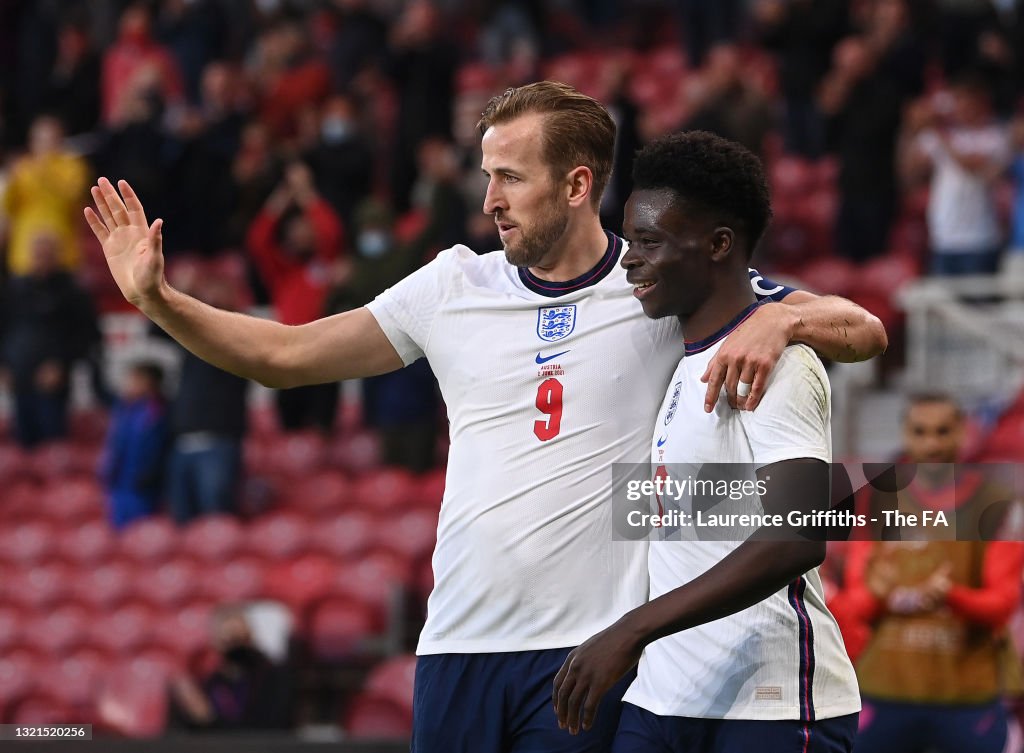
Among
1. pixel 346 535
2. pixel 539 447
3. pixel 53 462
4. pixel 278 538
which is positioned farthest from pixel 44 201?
pixel 539 447

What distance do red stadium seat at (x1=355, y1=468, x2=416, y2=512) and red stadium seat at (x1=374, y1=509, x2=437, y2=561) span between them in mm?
170

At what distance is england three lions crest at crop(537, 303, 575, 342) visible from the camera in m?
3.95

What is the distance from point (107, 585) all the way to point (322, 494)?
1.63 m

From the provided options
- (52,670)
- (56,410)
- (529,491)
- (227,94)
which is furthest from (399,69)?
(529,491)

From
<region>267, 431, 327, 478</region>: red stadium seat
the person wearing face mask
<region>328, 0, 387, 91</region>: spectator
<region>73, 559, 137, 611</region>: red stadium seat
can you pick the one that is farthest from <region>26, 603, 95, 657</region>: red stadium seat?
<region>328, 0, 387, 91</region>: spectator

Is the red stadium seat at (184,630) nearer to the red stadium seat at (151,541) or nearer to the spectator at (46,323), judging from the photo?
the red stadium seat at (151,541)

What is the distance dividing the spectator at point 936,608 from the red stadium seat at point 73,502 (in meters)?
7.33

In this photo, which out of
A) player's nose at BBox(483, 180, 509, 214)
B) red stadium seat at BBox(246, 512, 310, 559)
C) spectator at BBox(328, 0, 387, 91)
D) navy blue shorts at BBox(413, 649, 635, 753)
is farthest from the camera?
spectator at BBox(328, 0, 387, 91)

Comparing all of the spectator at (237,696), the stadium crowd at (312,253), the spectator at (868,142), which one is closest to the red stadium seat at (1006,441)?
the stadium crowd at (312,253)

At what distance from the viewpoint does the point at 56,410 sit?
12.4m

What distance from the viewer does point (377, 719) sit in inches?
328

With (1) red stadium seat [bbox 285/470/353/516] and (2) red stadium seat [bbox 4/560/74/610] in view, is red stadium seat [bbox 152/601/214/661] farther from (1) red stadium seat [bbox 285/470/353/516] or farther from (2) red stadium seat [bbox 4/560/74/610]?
(1) red stadium seat [bbox 285/470/353/516]

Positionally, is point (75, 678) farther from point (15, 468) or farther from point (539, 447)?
point (539, 447)

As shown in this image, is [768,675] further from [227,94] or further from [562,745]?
[227,94]
